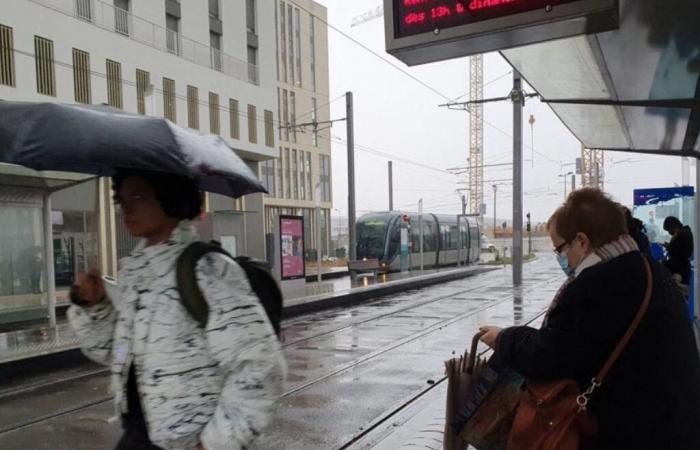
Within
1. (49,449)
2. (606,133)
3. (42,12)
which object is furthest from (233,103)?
(49,449)

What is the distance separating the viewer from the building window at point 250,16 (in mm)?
36266

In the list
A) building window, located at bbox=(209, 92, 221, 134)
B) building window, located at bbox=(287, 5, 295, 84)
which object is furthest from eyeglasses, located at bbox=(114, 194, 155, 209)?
building window, located at bbox=(287, 5, 295, 84)

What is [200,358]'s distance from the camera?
1.78 meters

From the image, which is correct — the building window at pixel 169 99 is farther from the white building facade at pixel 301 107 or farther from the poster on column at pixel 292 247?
the white building facade at pixel 301 107

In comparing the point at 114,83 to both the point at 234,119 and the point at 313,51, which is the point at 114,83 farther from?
the point at 313,51

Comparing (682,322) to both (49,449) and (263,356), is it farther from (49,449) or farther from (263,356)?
(49,449)

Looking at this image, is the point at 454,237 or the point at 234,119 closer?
the point at 234,119

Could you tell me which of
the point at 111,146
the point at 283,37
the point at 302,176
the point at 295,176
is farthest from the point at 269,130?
the point at 111,146

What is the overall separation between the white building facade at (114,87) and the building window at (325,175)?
24398 millimetres

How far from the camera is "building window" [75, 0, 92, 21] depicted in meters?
24.8

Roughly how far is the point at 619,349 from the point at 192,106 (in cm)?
3071

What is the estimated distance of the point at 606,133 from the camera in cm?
832

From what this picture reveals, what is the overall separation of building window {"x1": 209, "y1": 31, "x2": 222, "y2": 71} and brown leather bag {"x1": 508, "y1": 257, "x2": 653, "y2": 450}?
32.7m

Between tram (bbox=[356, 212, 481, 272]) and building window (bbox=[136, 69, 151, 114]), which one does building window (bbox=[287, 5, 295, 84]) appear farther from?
building window (bbox=[136, 69, 151, 114])
